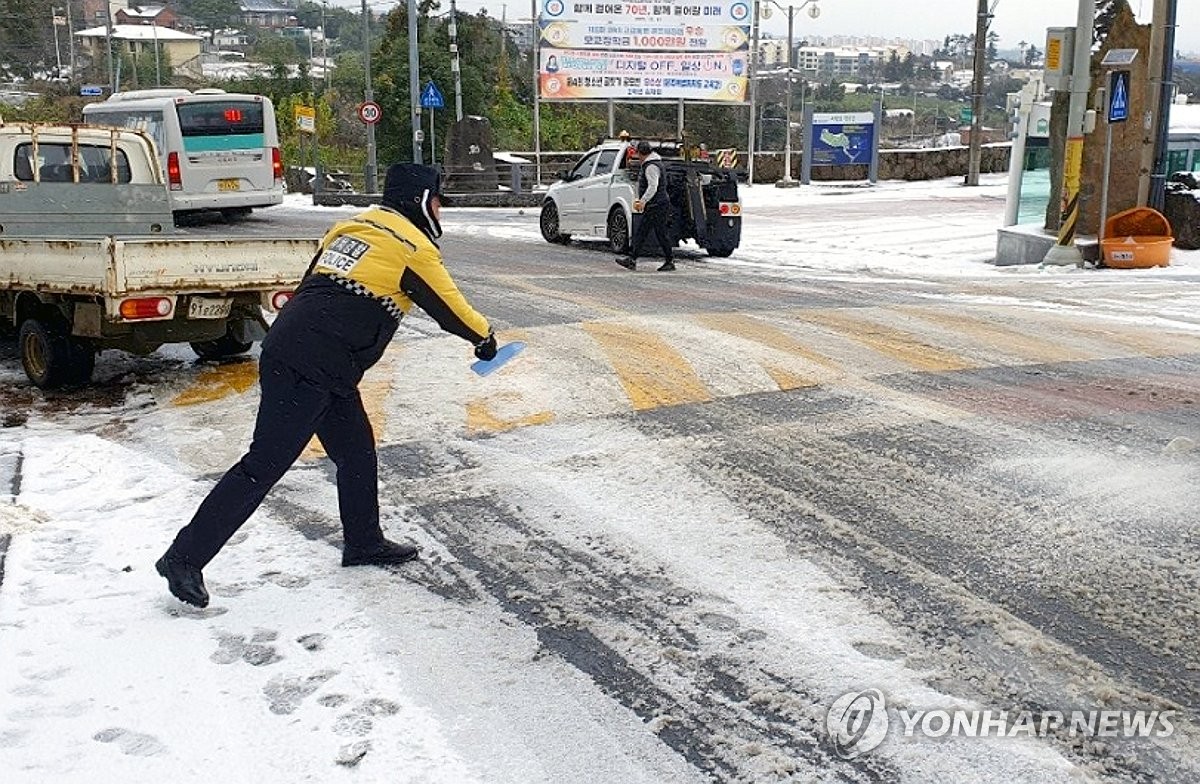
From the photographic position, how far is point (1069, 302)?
1264 centimetres

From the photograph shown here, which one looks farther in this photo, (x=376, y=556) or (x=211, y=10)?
(x=211, y=10)

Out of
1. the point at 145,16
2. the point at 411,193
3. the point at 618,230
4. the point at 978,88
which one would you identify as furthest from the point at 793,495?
the point at 145,16

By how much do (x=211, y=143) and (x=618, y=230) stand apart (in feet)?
33.4

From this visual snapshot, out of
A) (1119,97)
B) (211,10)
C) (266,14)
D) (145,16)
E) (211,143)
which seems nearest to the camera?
(1119,97)

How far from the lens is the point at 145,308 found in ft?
26.4

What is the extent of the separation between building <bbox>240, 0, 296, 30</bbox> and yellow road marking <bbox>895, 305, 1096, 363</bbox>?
364 ft

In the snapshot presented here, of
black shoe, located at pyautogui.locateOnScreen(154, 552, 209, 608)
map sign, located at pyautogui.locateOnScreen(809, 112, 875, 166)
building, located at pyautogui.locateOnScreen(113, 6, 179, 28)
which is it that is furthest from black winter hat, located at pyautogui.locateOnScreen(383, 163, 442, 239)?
building, located at pyautogui.locateOnScreen(113, 6, 179, 28)

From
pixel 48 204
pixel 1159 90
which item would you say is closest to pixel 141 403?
pixel 48 204

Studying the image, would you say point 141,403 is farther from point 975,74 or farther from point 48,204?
point 975,74

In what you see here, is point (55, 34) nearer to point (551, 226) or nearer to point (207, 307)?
point (551, 226)

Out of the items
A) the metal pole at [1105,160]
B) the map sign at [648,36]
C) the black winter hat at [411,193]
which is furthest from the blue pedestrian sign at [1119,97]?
the map sign at [648,36]

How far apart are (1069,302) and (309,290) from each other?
10.1m

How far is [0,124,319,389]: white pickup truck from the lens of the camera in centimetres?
802

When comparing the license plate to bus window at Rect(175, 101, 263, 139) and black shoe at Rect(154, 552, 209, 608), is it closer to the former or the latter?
black shoe at Rect(154, 552, 209, 608)
